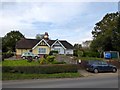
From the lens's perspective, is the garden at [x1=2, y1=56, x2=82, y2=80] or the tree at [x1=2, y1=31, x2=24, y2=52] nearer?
the garden at [x1=2, y1=56, x2=82, y2=80]

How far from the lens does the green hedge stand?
2227 cm

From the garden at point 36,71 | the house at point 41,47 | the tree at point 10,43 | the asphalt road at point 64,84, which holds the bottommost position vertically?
the asphalt road at point 64,84

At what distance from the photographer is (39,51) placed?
5288cm

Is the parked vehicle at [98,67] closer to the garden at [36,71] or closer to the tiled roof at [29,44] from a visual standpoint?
the garden at [36,71]

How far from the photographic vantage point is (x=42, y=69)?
77.8 ft

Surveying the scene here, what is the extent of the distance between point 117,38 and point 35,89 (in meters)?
39.9

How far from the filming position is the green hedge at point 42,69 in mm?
22266

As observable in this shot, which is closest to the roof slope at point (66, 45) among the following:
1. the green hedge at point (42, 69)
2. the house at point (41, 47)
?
the house at point (41, 47)

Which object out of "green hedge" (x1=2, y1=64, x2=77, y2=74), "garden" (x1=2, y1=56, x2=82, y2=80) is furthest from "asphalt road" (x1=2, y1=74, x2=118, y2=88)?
"green hedge" (x1=2, y1=64, x2=77, y2=74)

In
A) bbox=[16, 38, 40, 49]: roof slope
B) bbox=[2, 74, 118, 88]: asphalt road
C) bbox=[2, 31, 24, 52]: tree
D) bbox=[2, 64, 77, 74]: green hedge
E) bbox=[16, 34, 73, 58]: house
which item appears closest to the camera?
bbox=[2, 74, 118, 88]: asphalt road

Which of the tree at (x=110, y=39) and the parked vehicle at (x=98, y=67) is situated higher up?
the tree at (x=110, y=39)

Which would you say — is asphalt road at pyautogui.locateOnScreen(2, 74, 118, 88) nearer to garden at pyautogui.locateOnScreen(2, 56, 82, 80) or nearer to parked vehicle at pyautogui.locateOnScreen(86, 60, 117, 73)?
garden at pyautogui.locateOnScreen(2, 56, 82, 80)

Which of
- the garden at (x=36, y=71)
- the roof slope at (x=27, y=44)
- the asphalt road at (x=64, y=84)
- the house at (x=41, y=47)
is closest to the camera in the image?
the asphalt road at (x=64, y=84)

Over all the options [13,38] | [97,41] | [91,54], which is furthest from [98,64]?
[13,38]
